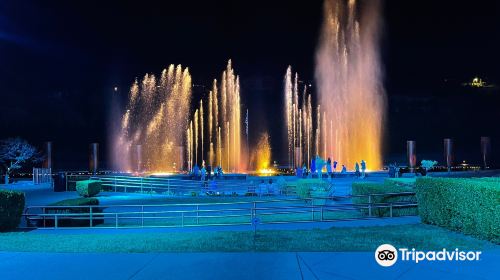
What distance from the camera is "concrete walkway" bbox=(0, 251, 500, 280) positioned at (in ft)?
25.6

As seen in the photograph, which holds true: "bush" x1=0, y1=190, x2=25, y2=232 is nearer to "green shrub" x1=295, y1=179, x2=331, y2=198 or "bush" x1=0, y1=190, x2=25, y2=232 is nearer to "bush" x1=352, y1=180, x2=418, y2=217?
"bush" x1=352, y1=180, x2=418, y2=217

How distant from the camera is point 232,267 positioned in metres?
8.41

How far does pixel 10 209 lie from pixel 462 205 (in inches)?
474

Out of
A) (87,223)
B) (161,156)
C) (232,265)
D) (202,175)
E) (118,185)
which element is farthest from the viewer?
(161,156)

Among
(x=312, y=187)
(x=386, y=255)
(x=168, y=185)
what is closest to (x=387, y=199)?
(x=312, y=187)

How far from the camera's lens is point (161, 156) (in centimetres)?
5216

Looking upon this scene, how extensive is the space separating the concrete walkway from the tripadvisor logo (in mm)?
A: 162

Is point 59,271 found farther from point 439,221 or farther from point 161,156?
point 161,156

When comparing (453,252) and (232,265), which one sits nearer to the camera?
(232,265)

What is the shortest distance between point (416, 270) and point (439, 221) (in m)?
5.13

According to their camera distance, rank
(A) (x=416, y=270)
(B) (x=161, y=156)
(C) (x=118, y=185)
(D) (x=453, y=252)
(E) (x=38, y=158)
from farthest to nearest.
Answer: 1. (E) (x=38, y=158)
2. (B) (x=161, y=156)
3. (C) (x=118, y=185)
4. (D) (x=453, y=252)
5. (A) (x=416, y=270)

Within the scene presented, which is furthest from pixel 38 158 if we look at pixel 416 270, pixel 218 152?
pixel 416 270

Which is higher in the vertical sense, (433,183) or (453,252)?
(433,183)

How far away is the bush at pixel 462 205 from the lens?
10.3 metres
